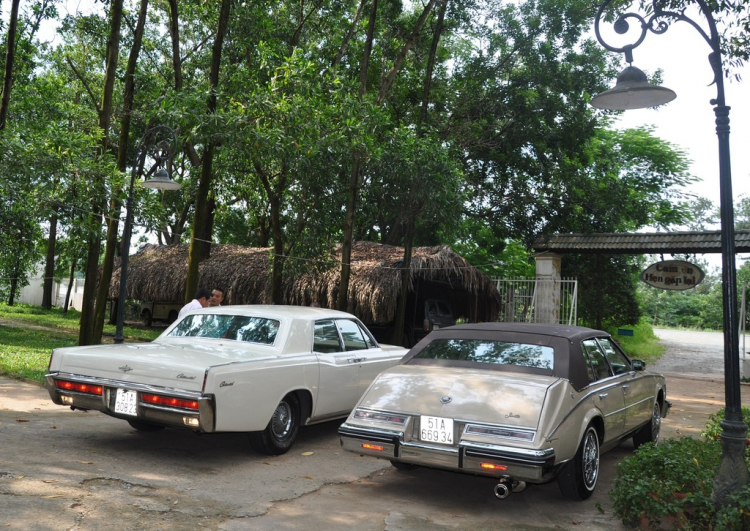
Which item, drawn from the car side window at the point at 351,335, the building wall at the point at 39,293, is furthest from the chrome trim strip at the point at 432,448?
the building wall at the point at 39,293

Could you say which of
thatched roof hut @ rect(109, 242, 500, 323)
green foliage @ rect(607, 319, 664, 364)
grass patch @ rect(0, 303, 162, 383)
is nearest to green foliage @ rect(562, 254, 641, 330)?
green foliage @ rect(607, 319, 664, 364)

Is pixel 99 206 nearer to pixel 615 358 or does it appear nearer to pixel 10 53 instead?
pixel 10 53

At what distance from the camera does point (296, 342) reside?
23.4 ft

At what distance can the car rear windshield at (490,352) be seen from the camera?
5.82 metres

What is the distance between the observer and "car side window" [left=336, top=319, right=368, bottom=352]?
7.95 meters

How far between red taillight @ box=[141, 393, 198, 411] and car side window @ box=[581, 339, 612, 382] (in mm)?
3469

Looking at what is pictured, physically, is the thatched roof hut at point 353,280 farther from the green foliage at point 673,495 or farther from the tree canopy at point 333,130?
the green foliage at point 673,495

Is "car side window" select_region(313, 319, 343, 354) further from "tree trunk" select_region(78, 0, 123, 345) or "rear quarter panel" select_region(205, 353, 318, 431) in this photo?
"tree trunk" select_region(78, 0, 123, 345)

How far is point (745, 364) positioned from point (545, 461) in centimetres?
1544

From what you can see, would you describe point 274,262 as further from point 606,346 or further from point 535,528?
point 535,528

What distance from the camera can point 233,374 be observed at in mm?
5977

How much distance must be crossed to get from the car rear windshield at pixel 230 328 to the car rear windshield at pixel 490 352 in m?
1.75

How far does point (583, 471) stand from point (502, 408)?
1014mm

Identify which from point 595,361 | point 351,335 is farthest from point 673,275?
point 595,361
